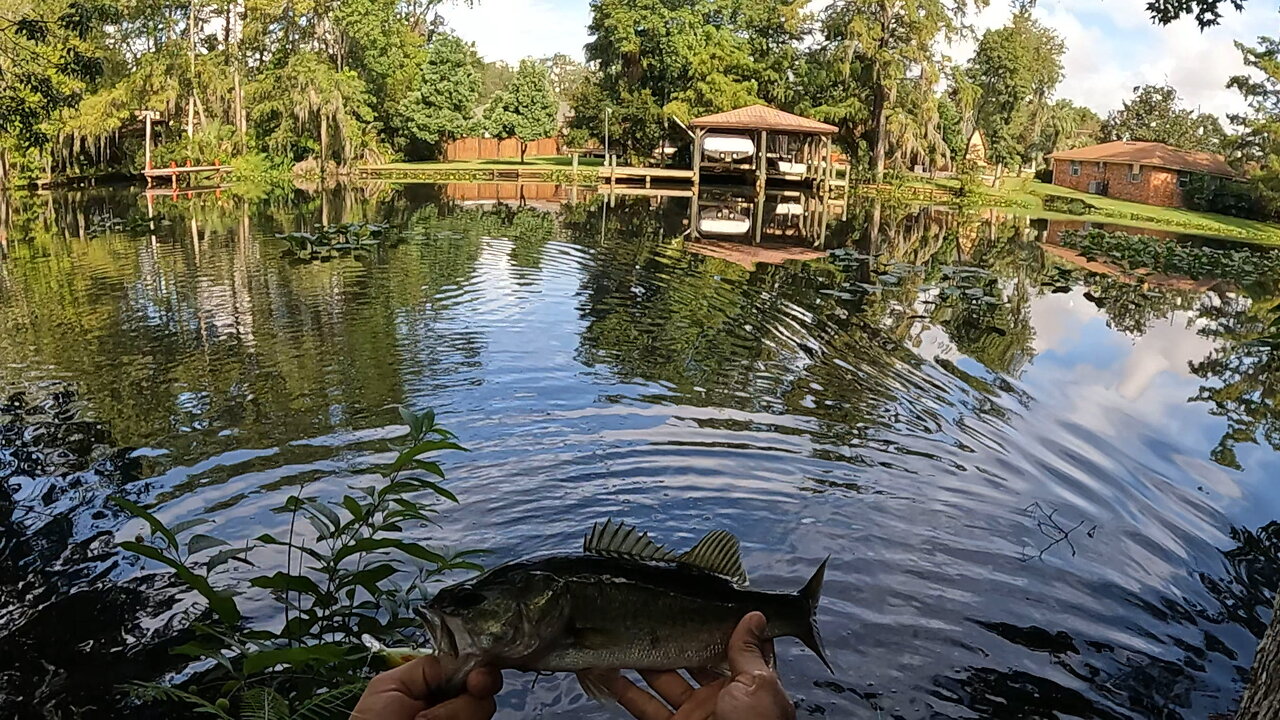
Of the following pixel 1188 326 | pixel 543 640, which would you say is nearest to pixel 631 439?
pixel 543 640

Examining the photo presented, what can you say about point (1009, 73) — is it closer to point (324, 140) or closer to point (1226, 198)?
point (1226, 198)

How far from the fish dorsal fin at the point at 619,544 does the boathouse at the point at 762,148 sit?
143 ft

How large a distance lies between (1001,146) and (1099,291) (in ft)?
153

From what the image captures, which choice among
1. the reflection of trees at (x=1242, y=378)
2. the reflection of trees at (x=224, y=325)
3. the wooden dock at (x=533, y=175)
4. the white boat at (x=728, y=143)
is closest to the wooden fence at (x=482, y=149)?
the wooden dock at (x=533, y=175)

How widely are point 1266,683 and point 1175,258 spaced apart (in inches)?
1100

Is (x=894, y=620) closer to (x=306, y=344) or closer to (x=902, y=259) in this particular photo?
(x=306, y=344)

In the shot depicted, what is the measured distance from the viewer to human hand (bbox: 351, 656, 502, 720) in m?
2.05

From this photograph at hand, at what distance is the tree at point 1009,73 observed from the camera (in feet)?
201

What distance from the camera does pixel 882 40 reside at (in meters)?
49.0

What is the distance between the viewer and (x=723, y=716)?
2.05 metres

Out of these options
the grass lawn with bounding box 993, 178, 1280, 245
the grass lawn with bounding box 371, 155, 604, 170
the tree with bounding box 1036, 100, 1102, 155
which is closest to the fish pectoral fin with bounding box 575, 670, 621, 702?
the grass lawn with bounding box 993, 178, 1280, 245

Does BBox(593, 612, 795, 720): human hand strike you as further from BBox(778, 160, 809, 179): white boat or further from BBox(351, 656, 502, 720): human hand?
BBox(778, 160, 809, 179): white boat

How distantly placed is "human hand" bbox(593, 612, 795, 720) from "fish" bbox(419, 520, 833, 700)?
61 mm

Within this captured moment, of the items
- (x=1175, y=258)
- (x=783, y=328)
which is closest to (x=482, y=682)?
(x=783, y=328)
